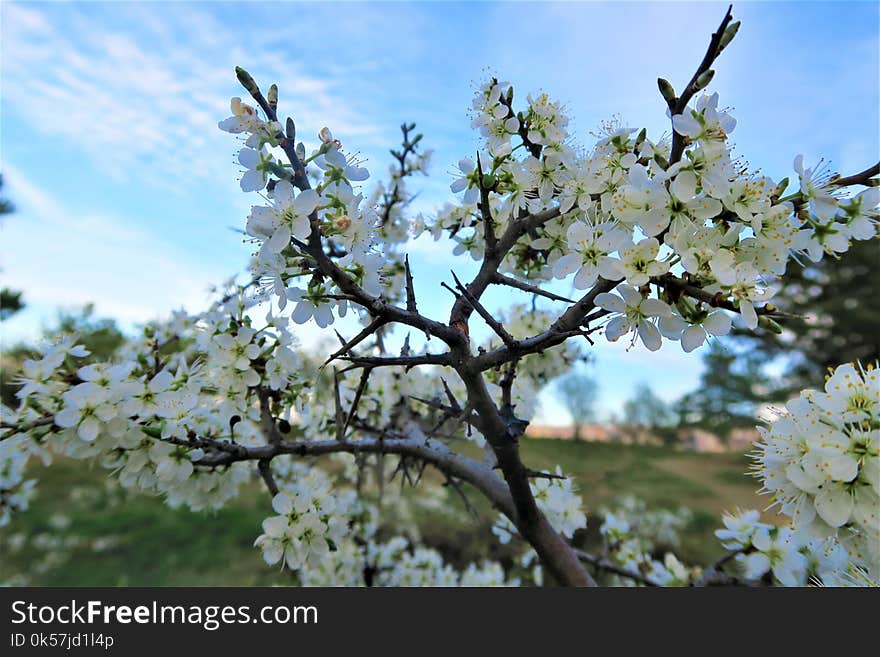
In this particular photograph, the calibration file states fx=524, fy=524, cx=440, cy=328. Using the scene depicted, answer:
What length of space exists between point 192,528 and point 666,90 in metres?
8.92

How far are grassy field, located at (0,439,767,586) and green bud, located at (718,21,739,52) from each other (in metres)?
3.80

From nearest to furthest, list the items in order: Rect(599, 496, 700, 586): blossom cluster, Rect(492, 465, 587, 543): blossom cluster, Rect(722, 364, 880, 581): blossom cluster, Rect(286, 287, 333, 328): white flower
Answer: Rect(722, 364, 880, 581): blossom cluster
Rect(286, 287, 333, 328): white flower
Rect(492, 465, 587, 543): blossom cluster
Rect(599, 496, 700, 586): blossom cluster

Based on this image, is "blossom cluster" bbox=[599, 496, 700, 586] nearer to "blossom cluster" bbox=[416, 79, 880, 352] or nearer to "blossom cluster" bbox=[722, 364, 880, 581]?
"blossom cluster" bbox=[722, 364, 880, 581]

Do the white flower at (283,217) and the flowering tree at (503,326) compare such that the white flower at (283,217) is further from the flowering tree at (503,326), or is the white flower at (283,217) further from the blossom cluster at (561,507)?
the blossom cluster at (561,507)

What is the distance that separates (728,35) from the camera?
111 centimetres

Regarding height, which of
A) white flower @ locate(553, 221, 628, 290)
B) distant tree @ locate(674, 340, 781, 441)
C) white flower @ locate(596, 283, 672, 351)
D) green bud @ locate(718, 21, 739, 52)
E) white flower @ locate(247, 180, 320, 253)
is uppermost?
distant tree @ locate(674, 340, 781, 441)

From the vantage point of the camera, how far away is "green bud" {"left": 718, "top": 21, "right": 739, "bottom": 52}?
3.60ft

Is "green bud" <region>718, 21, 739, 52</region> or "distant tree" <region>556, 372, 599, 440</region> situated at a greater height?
"distant tree" <region>556, 372, 599, 440</region>

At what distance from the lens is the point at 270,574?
5.80m

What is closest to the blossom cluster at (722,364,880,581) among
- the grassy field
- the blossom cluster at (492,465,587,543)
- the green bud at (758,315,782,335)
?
the green bud at (758,315,782,335)

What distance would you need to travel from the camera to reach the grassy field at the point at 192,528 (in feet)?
20.5

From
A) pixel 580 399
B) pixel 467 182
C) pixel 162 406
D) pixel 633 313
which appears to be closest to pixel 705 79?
pixel 633 313

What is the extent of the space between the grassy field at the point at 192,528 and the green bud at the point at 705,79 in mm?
3731
